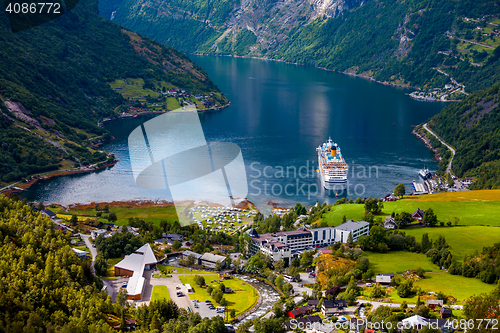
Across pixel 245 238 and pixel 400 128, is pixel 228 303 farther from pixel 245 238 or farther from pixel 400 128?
pixel 400 128

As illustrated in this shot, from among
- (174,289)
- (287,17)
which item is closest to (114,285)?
(174,289)

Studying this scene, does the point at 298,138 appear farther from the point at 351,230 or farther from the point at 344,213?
the point at 351,230

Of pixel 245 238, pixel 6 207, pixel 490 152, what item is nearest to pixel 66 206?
pixel 6 207

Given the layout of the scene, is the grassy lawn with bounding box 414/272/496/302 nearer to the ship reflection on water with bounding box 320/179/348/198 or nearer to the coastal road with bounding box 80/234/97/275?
the coastal road with bounding box 80/234/97/275

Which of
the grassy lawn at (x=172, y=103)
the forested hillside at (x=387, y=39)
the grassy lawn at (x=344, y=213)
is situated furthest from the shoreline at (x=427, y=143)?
the grassy lawn at (x=172, y=103)

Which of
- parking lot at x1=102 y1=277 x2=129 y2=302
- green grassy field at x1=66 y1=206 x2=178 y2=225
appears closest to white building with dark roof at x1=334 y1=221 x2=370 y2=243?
parking lot at x1=102 y1=277 x2=129 y2=302
